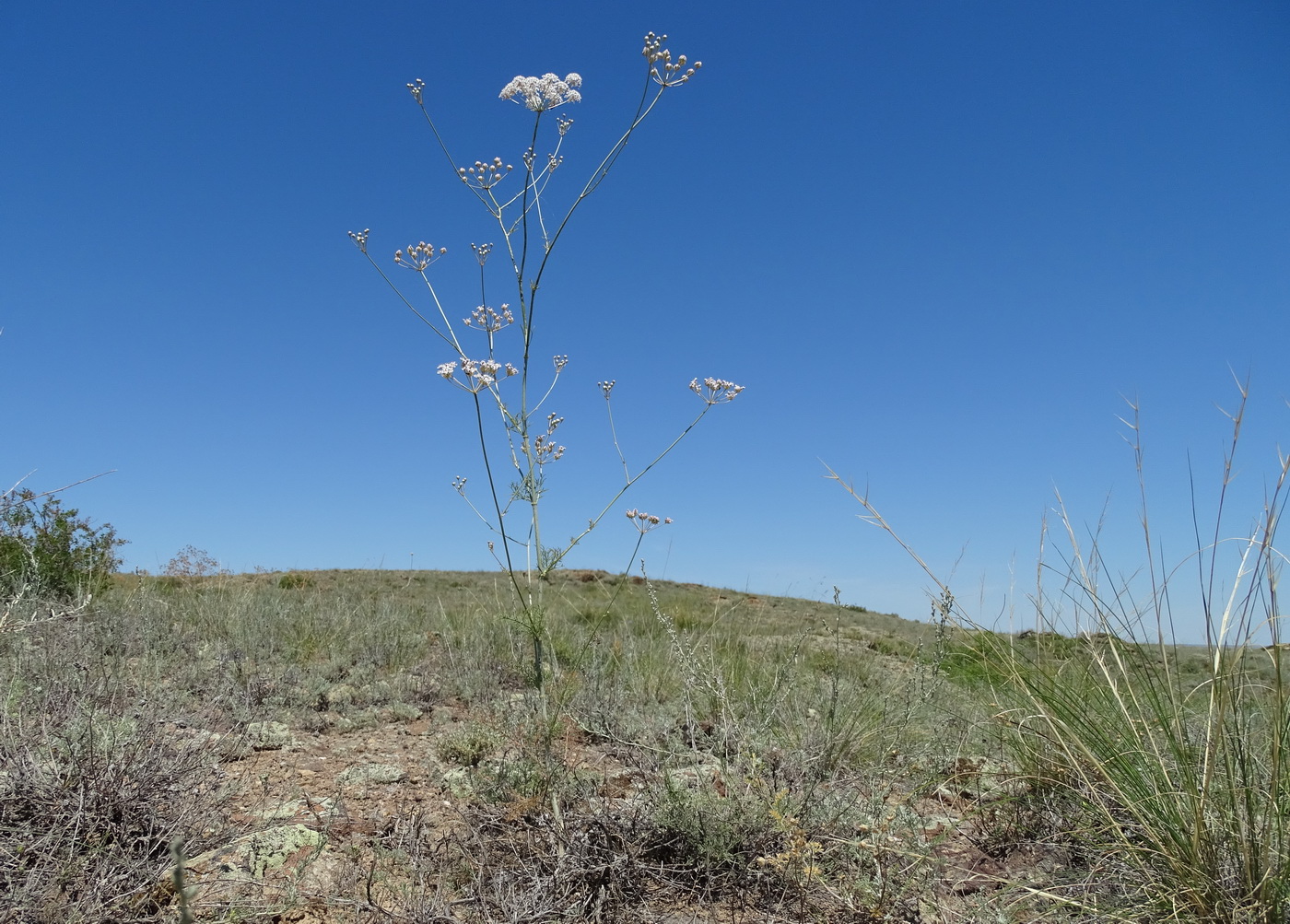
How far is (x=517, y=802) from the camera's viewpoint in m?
2.85

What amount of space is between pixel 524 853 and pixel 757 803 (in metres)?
0.84

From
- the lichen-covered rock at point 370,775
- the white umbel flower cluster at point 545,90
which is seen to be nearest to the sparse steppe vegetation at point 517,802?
the lichen-covered rock at point 370,775

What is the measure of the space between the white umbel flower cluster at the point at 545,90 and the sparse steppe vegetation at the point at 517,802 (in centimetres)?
221

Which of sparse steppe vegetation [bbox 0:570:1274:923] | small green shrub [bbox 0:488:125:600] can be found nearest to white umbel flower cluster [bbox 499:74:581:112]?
sparse steppe vegetation [bbox 0:570:1274:923]

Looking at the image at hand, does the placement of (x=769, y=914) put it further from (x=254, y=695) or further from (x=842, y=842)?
(x=254, y=695)

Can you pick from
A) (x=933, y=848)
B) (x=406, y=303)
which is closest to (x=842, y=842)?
(x=933, y=848)

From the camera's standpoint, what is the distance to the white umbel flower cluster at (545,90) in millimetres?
3123

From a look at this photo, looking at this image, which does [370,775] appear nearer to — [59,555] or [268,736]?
[268,736]

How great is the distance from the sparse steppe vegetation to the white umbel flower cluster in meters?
2.21

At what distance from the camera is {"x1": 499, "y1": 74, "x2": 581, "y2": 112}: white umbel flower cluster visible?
3.12 m

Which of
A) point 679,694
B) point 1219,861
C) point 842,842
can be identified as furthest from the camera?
point 679,694

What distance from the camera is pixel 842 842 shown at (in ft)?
8.52

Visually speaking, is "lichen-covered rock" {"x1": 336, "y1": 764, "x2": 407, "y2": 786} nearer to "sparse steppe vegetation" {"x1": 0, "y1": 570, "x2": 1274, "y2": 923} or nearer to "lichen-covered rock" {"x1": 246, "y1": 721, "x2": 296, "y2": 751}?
"sparse steppe vegetation" {"x1": 0, "y1": 570, "x2": 1274, "y2": 923}

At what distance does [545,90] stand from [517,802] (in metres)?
2.82
